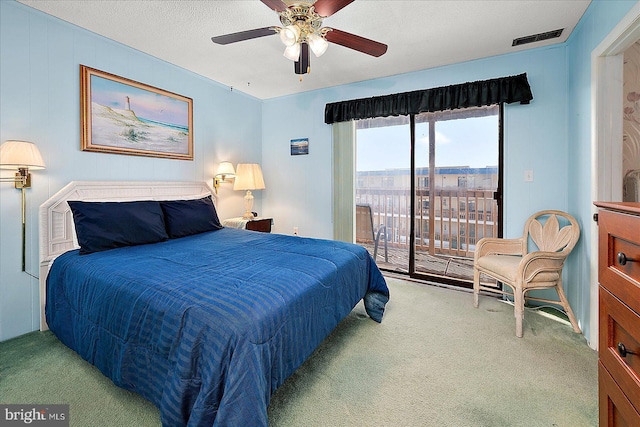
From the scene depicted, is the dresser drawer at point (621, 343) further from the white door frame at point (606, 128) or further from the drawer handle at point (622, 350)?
the white door frame at point (606, 128)

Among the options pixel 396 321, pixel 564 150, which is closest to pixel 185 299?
pixel 396 321

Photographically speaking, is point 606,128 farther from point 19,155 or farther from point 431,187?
point 19,155

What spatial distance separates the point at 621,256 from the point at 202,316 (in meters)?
1.54

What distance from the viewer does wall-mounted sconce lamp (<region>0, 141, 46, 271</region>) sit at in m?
2.01

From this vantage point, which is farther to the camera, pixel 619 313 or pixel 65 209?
pixel 65 209

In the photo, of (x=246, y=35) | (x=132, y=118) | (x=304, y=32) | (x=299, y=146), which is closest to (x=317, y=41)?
(x=304, y=32)

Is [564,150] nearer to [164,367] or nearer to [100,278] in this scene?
[164,367]

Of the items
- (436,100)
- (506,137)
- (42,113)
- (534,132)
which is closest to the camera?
(42,113)

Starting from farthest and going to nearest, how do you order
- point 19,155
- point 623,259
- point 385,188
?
point 385,188 → point 19,155 → point 623,259

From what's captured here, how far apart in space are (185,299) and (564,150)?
349cm

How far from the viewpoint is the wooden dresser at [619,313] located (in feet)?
2.83

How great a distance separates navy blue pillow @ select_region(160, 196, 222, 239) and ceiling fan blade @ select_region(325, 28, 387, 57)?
2095 mm

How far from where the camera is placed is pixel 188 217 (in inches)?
114

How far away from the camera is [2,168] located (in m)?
2.14
